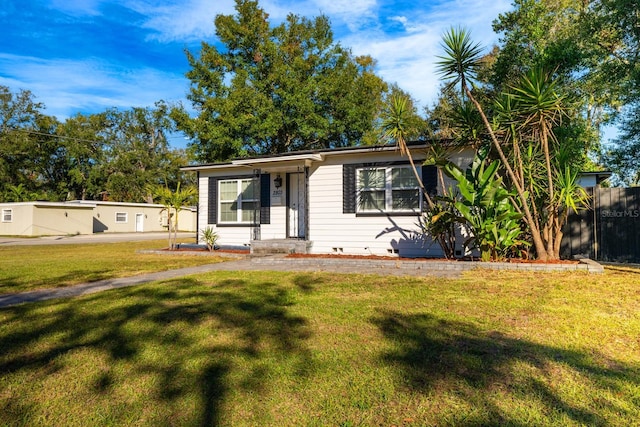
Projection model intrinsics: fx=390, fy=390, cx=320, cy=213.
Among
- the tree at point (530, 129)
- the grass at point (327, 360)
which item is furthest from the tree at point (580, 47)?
the grass at point (327, 360)

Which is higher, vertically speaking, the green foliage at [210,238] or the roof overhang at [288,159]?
the roof overhang at [288,159]

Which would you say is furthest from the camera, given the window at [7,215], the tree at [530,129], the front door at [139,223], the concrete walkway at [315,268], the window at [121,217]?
the front door at [139,223]

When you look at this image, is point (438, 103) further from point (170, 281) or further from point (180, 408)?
point (180, 408)

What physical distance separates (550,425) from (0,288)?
740cm

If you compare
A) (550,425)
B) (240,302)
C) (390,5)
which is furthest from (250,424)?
(390,5)

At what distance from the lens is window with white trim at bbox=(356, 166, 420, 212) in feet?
33.2

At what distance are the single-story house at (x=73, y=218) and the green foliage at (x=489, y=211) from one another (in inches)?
777

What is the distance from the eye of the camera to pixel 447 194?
8953 mm

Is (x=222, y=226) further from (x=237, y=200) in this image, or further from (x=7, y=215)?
(x=7, y=215)

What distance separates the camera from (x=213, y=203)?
1292 centimetres

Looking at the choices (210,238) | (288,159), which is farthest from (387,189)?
(210,238)

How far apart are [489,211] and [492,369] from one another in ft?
16.8

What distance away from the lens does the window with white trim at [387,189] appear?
33.2ft

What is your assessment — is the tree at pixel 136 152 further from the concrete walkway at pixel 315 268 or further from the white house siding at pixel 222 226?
the concrete walkway at pixel 315 268
